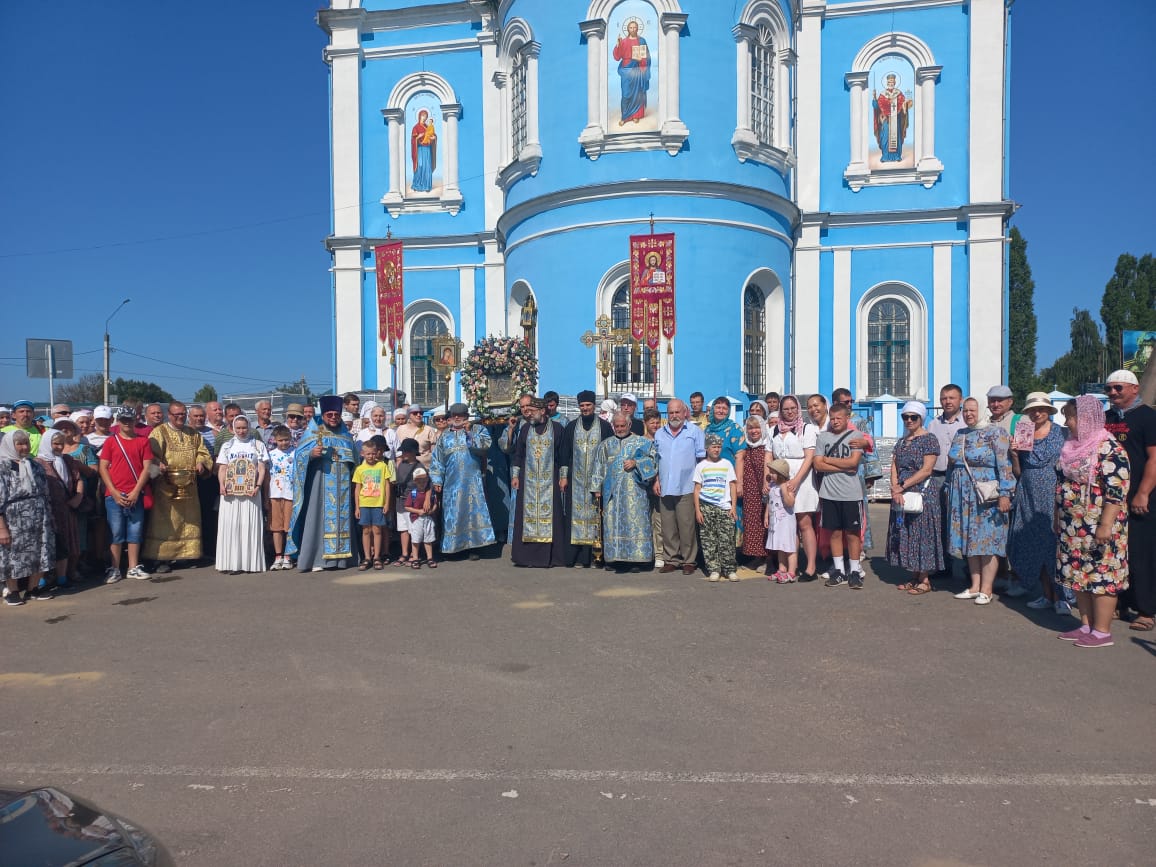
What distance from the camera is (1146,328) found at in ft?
156

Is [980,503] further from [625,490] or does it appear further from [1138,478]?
[625,490]

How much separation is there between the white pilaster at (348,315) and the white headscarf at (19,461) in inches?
599

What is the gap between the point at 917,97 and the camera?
21078mm

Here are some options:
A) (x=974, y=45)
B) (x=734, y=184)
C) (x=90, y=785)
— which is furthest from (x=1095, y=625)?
(x=974, y=45)

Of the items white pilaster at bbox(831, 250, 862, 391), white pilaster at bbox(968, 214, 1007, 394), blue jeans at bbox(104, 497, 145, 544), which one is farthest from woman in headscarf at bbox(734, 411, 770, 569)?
white pilaster at bbox(968, 214, 1007, 394)

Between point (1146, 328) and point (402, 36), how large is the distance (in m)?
44.2

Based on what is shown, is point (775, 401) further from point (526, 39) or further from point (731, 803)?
point (526, 39)

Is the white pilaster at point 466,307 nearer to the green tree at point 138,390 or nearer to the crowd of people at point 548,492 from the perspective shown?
the crowd of people at point 548,492

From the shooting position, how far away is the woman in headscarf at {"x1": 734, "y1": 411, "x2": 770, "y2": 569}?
8.79 meters

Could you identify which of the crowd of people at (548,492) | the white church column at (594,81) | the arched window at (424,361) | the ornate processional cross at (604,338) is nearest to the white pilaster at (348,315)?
the arched window at (424,361)

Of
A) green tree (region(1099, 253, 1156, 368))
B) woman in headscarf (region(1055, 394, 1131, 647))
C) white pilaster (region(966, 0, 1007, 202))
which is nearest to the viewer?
woman in headscarf (region(1055, 394, 1131, 647))

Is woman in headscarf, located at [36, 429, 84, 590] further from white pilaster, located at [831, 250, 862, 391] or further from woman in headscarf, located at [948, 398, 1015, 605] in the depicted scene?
white pilaster, located at [831, 250, 862, 391]

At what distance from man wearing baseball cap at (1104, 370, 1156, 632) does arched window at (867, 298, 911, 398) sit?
15710 mm

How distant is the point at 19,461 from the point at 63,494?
88 cm
